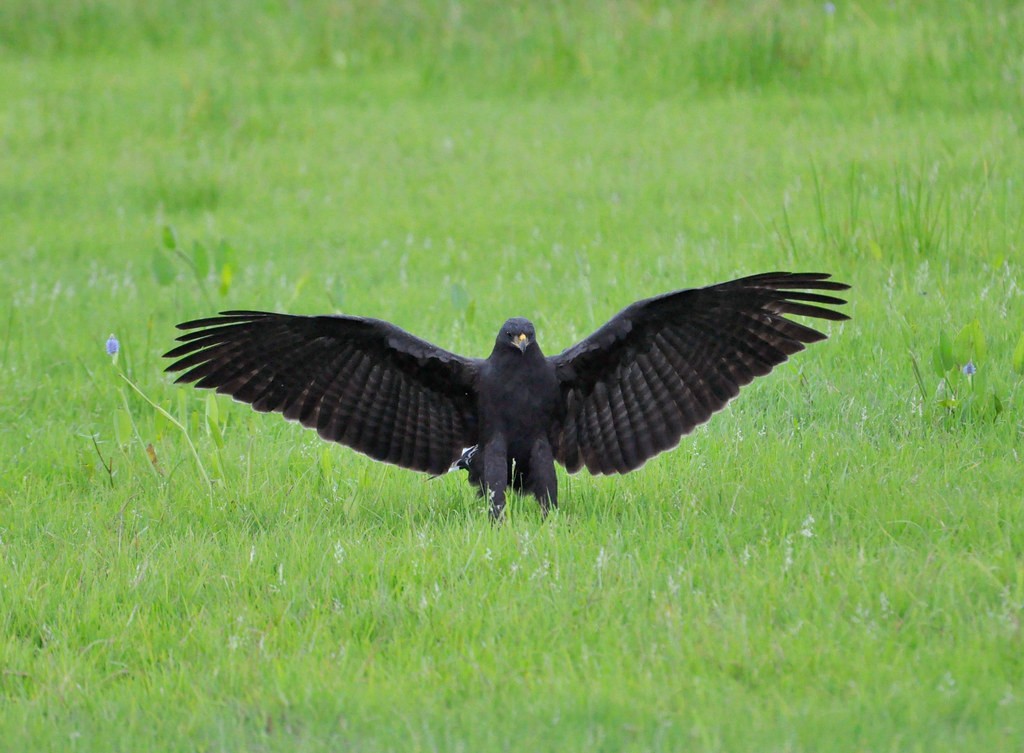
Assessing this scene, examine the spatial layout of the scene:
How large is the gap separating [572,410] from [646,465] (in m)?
0.55

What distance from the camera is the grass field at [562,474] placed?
3.86 meters

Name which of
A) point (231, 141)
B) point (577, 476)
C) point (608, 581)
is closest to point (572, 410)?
point (577, 476)

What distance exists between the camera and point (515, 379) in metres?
5.27

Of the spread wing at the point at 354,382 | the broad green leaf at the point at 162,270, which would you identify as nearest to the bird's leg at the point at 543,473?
the spread wing at the point at 354,382

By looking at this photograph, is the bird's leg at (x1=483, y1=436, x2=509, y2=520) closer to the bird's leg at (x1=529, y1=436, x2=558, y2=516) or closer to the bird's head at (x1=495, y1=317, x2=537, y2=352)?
the bird's leg at (x1=529, y1=436, x2=558, y2=516)

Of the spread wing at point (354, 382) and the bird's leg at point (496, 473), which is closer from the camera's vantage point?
the bird's leg at point (496, 473)

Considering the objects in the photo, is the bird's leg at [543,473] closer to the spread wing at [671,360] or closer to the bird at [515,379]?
the bird at [515,379]

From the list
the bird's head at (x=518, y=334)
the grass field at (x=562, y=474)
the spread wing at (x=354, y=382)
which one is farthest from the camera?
the spread wing at (x=354, y=382)

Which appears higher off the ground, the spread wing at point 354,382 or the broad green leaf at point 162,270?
the broad green leaf at point 162,270

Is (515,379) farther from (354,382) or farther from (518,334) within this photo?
(354,382)

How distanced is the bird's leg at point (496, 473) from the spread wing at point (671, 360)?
33 centimetres

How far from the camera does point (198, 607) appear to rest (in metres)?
4.62

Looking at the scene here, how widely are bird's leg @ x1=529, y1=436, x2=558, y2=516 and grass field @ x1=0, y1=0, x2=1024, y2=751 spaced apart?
124 mm

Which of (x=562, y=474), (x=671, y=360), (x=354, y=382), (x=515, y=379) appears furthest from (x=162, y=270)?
(x=671, y=360)
